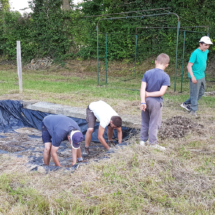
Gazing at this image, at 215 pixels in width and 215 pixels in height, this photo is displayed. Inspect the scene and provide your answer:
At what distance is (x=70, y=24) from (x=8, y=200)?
50.2 feet

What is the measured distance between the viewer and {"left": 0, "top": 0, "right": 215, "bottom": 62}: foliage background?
1306 centimetres

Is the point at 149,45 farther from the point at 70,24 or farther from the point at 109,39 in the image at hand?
the point at 70,24

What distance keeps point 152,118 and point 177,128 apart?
0.93 metres

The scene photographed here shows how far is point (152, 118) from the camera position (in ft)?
11.2

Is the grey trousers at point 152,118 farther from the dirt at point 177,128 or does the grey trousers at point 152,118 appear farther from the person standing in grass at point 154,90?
the dirt at point 177,128

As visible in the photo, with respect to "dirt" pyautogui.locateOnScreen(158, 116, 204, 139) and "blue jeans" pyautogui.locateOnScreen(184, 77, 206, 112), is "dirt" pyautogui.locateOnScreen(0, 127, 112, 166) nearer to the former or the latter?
"dirt" pyautogui.locateOnScreen(158, 116, 204, 139)

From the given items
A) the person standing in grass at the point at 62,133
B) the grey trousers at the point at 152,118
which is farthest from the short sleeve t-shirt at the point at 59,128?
the grey trousers at the point at 152,118

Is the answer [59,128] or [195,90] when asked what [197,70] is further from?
[59,128]

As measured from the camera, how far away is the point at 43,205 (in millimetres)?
2273

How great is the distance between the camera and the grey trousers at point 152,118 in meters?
3.35

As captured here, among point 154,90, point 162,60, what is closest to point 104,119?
point 154,90

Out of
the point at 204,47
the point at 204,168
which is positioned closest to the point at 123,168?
the point at 204,168

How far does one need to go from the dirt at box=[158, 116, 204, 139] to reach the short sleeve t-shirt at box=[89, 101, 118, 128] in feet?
2.82

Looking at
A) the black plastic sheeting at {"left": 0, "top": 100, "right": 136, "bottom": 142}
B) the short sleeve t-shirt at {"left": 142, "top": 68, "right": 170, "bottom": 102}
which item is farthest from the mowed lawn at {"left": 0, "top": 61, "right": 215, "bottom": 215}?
the black plastic sheeting at {"left": 0, "top": 100, "right": 136, "bottom": 142}
